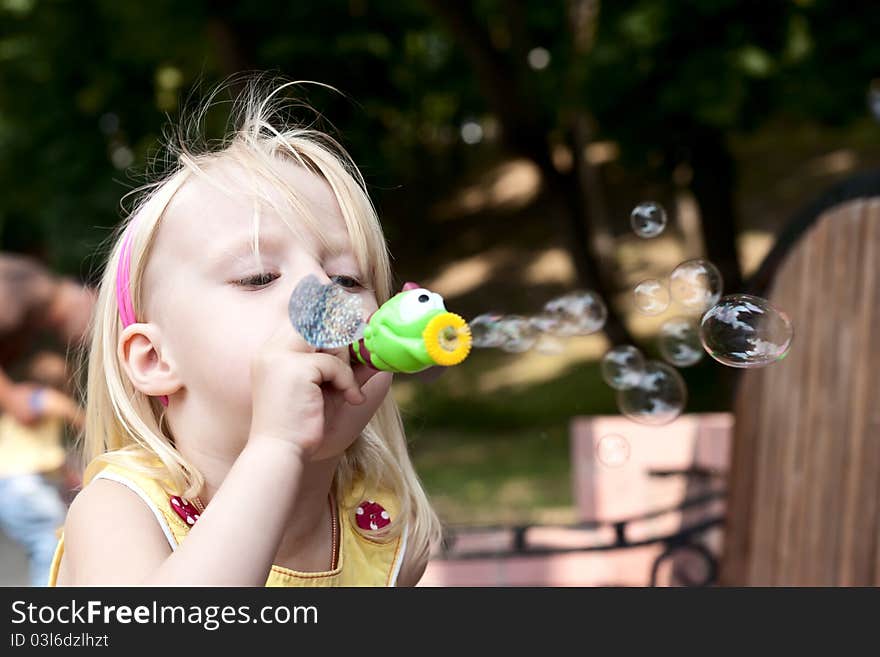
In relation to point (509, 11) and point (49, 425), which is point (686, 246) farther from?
point (49, 425)

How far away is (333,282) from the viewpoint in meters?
1.40

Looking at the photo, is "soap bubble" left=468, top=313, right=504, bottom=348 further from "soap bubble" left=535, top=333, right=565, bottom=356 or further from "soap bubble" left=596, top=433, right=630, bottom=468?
"soap bubble" left=596, top=433, right=630, bottom=468

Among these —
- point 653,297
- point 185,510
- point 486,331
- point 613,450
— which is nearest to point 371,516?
point 185,510

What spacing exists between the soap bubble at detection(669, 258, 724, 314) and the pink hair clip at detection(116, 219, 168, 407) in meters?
1.29

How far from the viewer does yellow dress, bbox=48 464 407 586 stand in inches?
55.2

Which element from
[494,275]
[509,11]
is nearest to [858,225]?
[509,11]

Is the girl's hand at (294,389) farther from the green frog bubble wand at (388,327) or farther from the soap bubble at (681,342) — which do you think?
the soap bubble at (681,342)

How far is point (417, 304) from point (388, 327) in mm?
A: 43

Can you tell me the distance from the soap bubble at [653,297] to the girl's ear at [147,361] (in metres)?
1.33

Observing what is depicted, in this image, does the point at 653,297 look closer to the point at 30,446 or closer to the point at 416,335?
the point at 416,335

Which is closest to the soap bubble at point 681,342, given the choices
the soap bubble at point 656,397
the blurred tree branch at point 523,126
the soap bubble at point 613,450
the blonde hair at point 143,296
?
the soap bubble at point 656,397

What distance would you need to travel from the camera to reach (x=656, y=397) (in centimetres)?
274

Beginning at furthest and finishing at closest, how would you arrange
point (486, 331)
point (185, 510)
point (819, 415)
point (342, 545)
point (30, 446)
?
1. point (30, 446)
2. point (819, 415)
3. point (486, 331)
4. point (342, 545)
5. point (185, 510)

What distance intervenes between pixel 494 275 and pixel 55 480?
12148 mm
